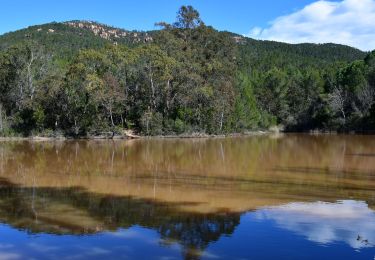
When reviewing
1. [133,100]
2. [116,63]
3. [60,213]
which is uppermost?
[116,63]

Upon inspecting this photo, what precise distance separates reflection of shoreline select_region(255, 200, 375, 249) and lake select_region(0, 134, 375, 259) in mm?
26

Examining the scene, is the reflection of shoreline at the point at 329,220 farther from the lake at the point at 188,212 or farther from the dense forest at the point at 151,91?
the dense forest at the point at 151,91

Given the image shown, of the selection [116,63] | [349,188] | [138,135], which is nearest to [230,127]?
[138,135]

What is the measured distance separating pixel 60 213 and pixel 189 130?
4348cm

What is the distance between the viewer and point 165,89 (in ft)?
187

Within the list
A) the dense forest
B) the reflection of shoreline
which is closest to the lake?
the reflection of shoreline

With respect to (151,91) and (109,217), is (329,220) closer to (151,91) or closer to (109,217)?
(109,217)

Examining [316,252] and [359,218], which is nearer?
[316,252]

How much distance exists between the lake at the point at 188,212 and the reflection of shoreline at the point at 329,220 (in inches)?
1.0

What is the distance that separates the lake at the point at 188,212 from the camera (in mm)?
10328

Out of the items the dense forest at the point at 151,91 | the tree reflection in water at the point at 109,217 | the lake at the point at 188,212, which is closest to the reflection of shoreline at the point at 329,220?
the lake at the point at 188,212

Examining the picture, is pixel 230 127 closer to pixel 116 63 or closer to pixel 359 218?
pixel 116 63

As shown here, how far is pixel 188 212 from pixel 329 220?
3.94 meters

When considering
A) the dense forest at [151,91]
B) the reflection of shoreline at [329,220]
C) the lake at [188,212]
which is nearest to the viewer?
the lake at [188,212]
